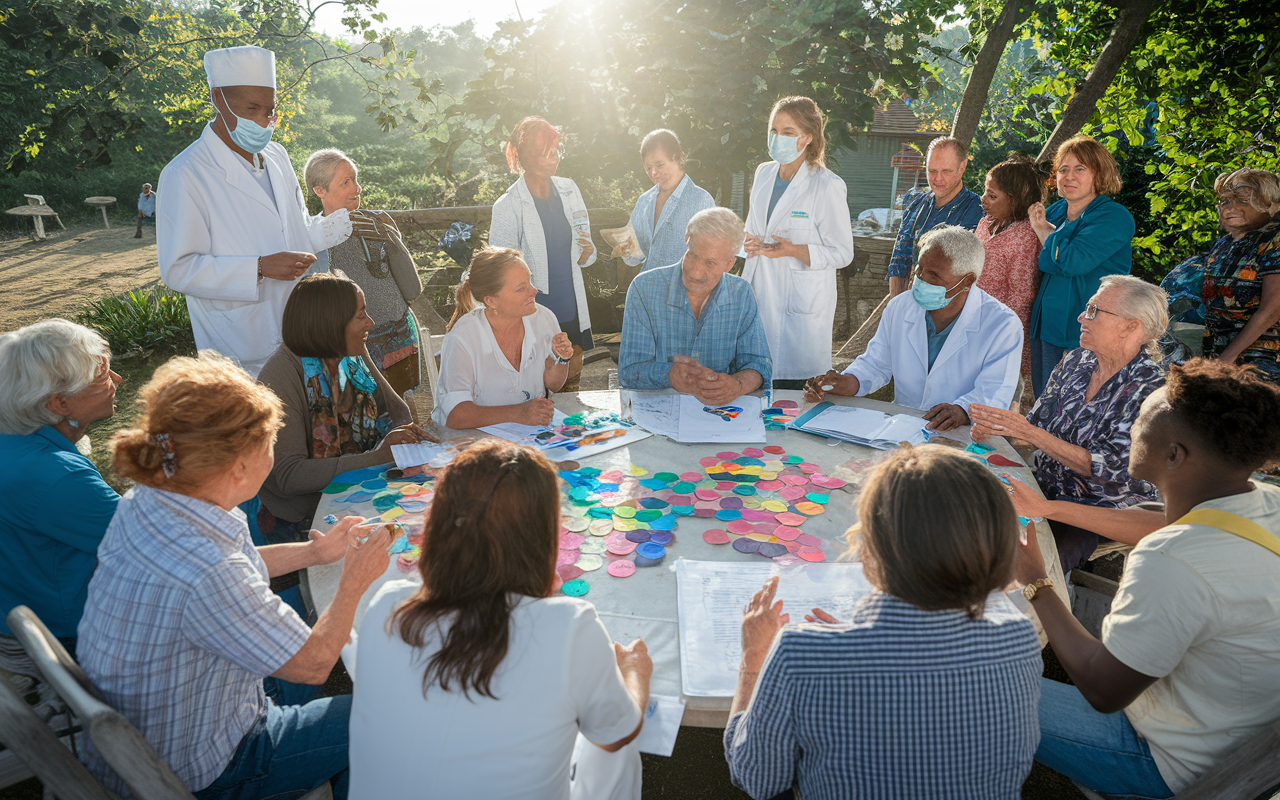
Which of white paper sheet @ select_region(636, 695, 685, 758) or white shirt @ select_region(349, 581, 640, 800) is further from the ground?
white shirt @ select_region(349, 581, 640, 800)

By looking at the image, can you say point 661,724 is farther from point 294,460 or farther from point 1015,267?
point 1015,267

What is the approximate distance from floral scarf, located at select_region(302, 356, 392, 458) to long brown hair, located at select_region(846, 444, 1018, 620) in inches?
88.1

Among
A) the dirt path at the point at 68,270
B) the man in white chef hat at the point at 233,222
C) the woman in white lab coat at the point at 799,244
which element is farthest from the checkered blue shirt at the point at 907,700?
the dirt path at the point at 68,270

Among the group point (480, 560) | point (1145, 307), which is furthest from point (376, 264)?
point (1145, 307)

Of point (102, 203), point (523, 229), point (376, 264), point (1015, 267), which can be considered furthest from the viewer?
point (102, 203)

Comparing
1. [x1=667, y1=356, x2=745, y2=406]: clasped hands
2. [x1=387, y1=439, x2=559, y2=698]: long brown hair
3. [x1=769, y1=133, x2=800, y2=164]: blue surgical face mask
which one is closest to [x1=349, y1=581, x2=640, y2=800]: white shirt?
[x1=387, y1=439, x2=559, y2=698]: long brown hair

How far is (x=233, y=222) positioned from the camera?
3.43m

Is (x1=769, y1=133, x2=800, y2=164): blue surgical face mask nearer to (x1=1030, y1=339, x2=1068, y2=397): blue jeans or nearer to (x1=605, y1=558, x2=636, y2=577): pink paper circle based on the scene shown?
(x1=1030, y1=339, x2=1068, y2=397): blue jeans

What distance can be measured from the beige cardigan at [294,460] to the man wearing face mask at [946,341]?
6.83 feet

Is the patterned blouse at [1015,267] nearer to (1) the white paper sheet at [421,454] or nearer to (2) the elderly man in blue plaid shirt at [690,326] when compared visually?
(2) the elderly man in blue plaid shirt at [690,326]

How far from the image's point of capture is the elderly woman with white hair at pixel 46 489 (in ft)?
6.28

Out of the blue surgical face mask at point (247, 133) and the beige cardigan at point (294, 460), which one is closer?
the beige cardigan at point (294, 460)

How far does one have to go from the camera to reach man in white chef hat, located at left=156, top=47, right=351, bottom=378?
3266 mm

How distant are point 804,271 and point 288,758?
3566 millimetres
